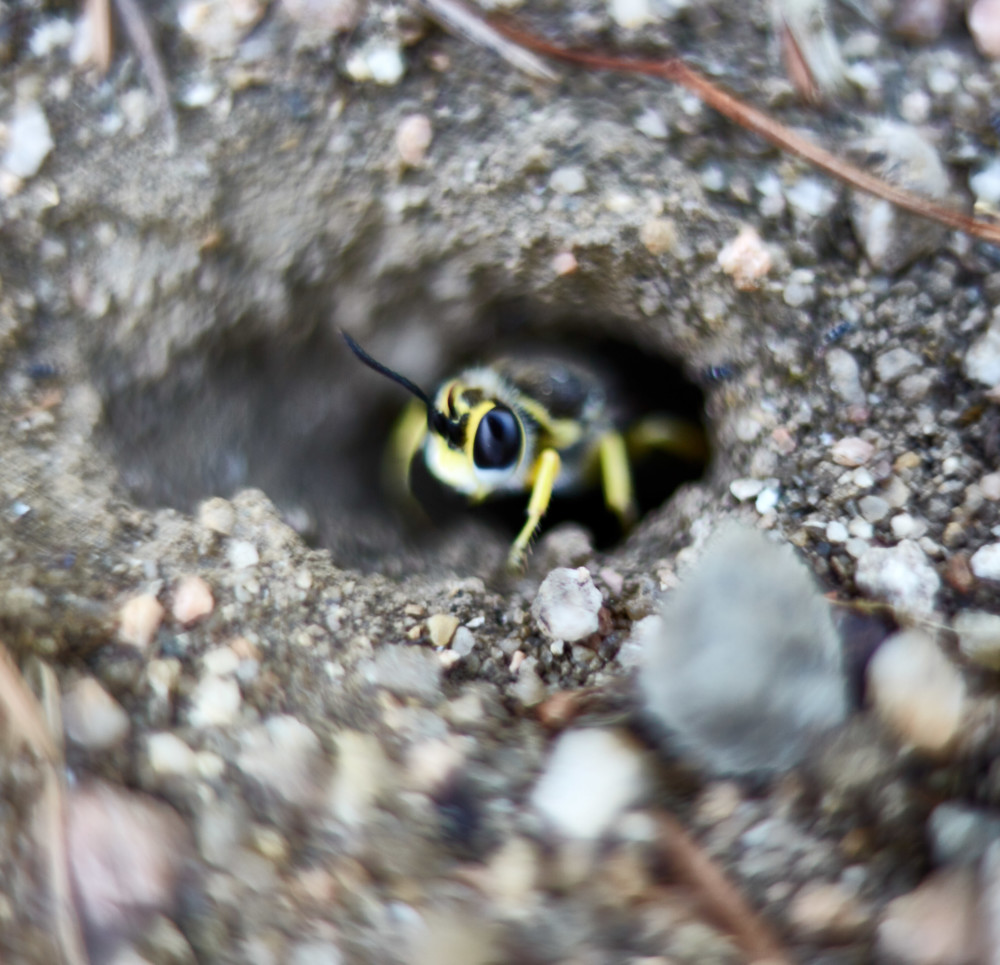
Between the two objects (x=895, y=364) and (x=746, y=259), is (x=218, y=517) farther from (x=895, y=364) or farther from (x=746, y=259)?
(x=895, y=364)

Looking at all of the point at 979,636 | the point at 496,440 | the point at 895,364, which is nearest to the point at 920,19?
the point at 895,364

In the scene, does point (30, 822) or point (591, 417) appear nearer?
point (30, 822)

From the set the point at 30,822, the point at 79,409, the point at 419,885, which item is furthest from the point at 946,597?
the point at 79,409

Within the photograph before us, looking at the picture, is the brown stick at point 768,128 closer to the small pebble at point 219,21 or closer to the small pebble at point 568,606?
the small pebble at point 219,21

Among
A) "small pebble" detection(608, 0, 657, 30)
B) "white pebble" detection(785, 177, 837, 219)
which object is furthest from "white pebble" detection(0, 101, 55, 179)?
"white pebble" detection(785, 177, 837, 219)

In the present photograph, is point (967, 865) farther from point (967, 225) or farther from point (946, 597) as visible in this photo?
point (967, 225)

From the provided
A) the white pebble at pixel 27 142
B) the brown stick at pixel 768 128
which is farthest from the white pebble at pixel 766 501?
the white pebble at pixel 27 142
